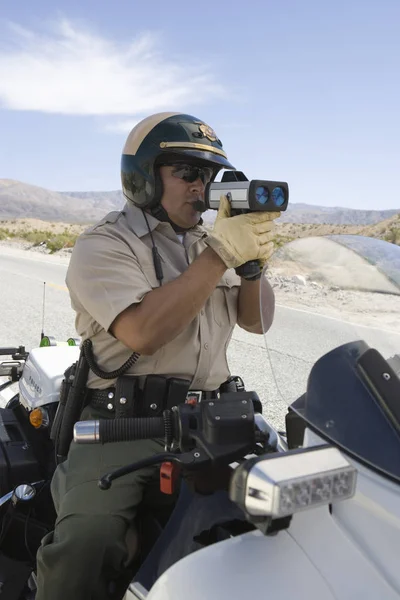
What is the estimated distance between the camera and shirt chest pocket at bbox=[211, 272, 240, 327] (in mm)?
2668

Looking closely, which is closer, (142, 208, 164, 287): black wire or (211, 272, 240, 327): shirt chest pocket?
(142, 208, 164, 287): black wire

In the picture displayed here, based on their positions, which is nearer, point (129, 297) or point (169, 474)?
point (169, 474)

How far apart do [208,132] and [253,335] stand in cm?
620

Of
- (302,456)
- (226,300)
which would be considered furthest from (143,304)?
(302,456)

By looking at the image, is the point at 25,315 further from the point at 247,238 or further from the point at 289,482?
the point at 289,482

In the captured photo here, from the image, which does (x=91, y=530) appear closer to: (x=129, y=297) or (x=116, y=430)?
(x=116, y=430)

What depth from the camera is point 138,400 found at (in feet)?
7.70

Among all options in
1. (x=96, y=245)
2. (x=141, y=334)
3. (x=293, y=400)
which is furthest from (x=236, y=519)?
(x=96, y=245)

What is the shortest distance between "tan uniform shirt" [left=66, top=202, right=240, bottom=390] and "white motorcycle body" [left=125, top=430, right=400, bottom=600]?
1047 mm

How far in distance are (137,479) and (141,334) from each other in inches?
18.5

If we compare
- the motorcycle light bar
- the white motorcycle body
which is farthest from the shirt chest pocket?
the motorcycle light bar

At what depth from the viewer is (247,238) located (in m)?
2.21

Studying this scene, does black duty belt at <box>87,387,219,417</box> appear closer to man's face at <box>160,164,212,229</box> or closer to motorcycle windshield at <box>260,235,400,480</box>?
motorcycle windshield at <box>260,235,400,480</box>

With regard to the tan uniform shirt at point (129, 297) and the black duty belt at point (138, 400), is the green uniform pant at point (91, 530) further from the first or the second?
the tan uniform shirt at point (129, 297)
